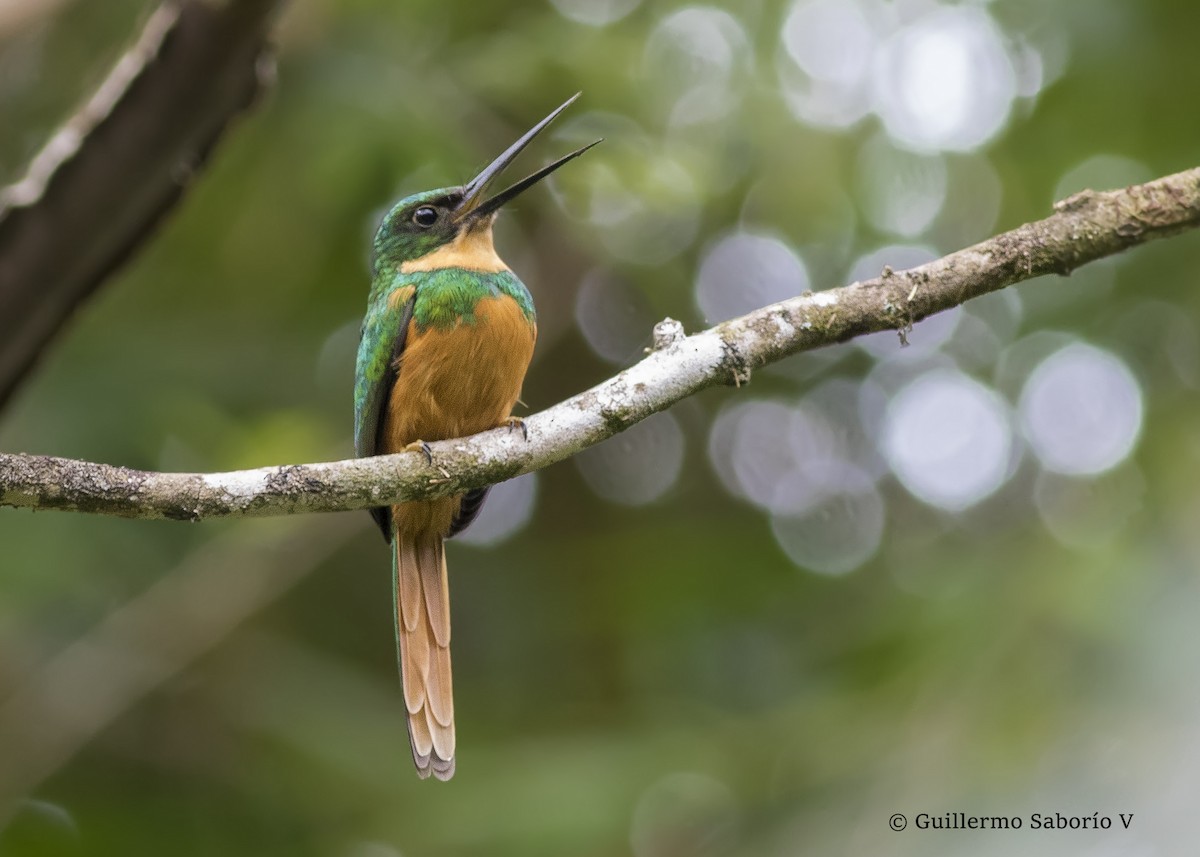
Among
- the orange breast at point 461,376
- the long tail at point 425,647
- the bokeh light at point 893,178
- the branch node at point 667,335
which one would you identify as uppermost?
the bokeh light at point 893,178

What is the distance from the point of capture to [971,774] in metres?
2.33

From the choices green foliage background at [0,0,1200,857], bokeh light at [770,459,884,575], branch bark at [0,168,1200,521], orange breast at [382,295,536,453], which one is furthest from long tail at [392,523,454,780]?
bokeh light at [770,459,884,575]

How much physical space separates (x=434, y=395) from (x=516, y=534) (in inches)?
98.9

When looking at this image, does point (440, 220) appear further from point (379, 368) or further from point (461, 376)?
point (461, 376)

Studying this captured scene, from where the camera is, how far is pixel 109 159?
115 inches

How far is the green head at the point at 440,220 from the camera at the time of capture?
3361 mm

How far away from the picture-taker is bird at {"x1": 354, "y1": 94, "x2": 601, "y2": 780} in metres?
2.81

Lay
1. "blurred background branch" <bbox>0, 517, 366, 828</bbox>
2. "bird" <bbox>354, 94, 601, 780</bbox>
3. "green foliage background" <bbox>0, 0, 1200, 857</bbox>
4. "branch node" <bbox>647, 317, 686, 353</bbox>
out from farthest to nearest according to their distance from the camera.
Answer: "blurred background branch" <bbox>0, 517, 366, 828</bbox>, "green foliage background" <bbox>0, 0, 1200, 857</bbox>, "bird" <bbox>354, 94, 601, 780</bbox>, "branch node" <bbox>647, 317, 686, 353</bbox>

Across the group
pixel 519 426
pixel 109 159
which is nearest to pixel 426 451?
pixel 519 426

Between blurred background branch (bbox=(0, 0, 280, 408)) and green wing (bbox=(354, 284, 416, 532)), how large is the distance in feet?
1.96

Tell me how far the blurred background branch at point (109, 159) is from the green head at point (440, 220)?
1.99 feet

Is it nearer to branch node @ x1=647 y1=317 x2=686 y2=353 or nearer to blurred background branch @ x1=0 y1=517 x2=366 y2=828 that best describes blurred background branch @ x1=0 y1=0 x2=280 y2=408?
branch node @ x1=647 y1=317 x2=686 y2=353

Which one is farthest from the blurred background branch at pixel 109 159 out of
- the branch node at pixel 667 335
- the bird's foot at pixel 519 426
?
the branch node at pixel 667 335

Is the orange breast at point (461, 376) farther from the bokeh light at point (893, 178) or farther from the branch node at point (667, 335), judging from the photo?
the bokeh light at point (893, 178)
